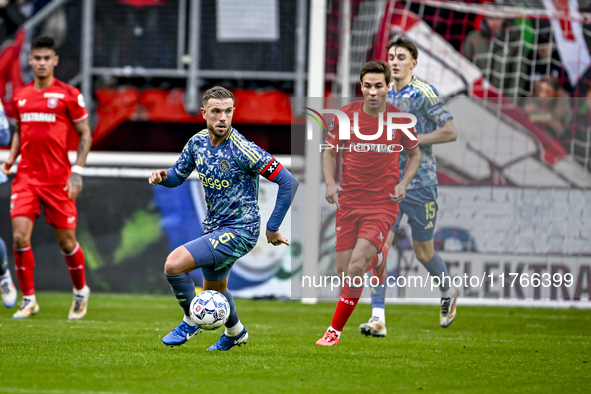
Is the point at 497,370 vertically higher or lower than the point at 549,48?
lower

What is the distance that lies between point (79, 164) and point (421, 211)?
122 inches

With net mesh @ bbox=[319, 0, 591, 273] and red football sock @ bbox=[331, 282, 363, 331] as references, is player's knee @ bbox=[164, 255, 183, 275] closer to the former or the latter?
red football sock @ bbox=[331, 282, 363, 331]

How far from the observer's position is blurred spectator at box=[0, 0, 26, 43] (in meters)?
14.4

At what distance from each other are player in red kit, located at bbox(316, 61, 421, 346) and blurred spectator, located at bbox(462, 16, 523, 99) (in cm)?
436

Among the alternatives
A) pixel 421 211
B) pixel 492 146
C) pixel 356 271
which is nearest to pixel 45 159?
pixel 356 271

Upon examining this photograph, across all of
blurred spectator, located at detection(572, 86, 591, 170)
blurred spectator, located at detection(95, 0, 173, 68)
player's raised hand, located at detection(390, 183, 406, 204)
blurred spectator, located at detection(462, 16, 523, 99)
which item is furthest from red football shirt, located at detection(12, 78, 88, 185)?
blurred spectator, located at detection(95, 0, 173, 68)

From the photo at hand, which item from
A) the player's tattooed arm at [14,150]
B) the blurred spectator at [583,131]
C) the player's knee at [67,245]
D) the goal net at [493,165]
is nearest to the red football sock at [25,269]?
the player's knee at [67,245]

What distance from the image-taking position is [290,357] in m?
5.22

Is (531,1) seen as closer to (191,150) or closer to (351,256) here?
(351,256)

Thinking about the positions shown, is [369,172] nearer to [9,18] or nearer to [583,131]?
[583,131]

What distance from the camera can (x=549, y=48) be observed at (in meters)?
11.0

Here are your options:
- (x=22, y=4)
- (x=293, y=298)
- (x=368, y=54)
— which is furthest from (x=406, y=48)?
(x=22, y=4)

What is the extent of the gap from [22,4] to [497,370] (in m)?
12.2

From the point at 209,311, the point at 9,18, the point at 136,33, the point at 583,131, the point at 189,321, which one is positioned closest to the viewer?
the point at 209,311
